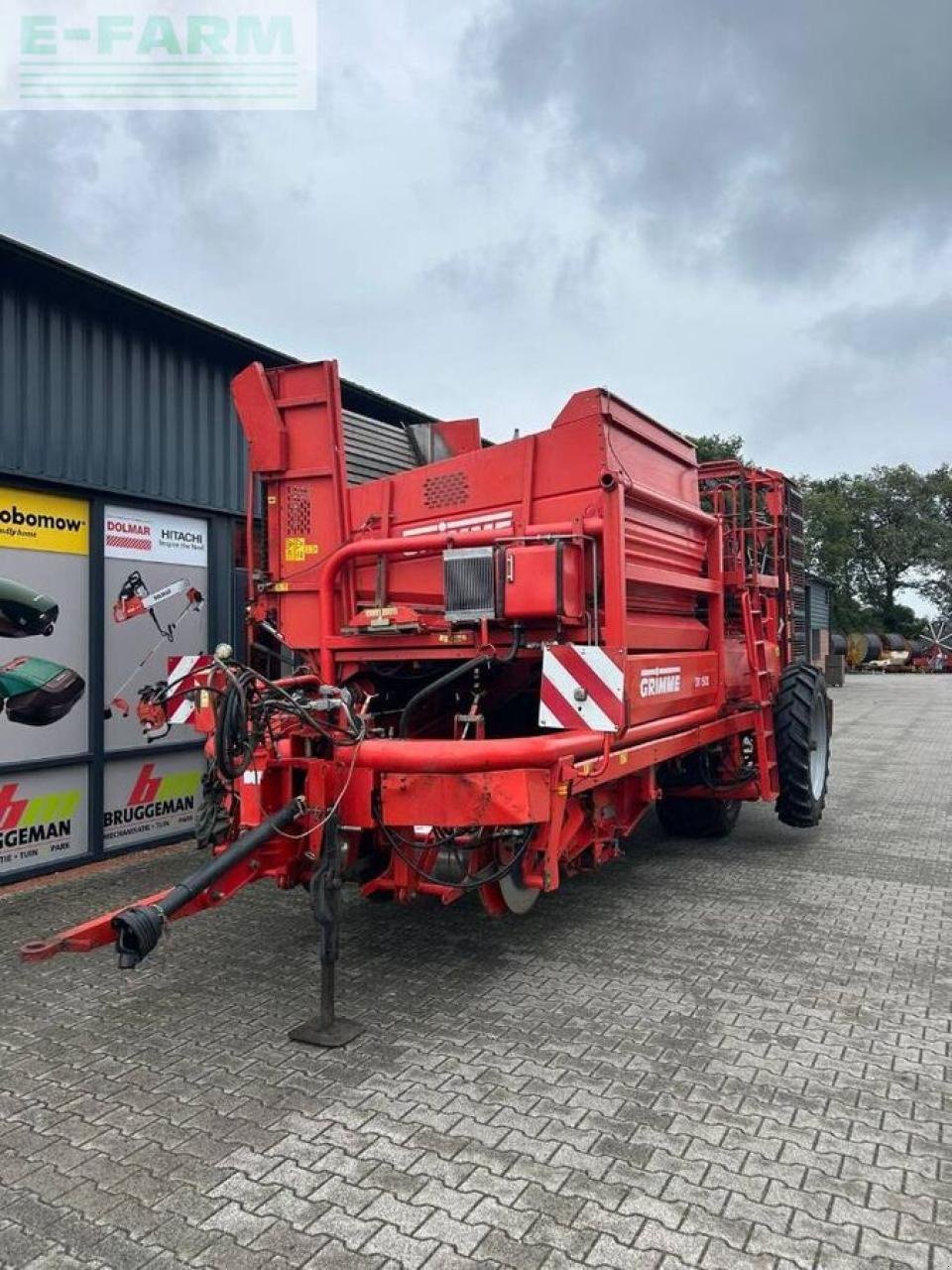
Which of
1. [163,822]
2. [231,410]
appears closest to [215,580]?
[231,410]

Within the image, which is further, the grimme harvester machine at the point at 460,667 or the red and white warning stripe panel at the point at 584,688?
the red and white warning stripe panel at the point at 584,688

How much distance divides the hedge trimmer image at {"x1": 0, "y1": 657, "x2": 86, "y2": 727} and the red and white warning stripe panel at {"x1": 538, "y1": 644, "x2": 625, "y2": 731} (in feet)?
12.4

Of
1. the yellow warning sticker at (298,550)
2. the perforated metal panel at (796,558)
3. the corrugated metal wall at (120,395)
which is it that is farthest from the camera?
the perforated metal panel at (796,558)

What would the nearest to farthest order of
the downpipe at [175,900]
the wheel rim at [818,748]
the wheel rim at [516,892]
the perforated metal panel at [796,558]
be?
the downpipe at [175,900] < the wheel rim at [516,892] < the wheel rim at [818,748] < the perforated metal panel at [796,558]

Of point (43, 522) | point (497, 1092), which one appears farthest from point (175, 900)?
point (43, 522)

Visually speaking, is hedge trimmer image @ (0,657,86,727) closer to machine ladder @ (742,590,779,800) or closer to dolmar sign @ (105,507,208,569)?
dolmar sign @ (105,507,208,569)

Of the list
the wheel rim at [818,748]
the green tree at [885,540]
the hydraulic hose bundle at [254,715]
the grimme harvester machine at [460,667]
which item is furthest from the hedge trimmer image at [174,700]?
the green tree at [885,540]

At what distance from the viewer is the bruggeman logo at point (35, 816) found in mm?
5797

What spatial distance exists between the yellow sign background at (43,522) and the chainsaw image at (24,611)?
27cm

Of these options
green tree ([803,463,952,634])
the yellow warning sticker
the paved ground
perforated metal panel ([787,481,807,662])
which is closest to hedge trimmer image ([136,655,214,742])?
the yellow warning sticker

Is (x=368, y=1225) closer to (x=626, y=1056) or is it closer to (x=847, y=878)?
(x=626, y=1056)

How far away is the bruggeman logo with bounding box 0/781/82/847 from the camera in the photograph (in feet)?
19.0

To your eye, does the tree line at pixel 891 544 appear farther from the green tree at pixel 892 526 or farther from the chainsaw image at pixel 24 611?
the chainsaw image at pixel 24 611

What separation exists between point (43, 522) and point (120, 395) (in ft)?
3.78
